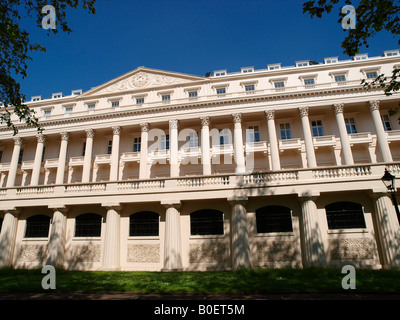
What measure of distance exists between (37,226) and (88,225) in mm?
4708

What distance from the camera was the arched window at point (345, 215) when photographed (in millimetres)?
16484

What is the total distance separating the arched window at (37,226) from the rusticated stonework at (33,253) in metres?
0.77

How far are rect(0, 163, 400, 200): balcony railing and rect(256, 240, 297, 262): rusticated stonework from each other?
3.66 metres

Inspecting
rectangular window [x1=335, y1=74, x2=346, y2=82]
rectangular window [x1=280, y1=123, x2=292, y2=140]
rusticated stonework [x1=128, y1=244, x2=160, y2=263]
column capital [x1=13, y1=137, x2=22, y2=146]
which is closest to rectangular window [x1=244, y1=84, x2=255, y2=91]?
rectangular window [x1=280, y1=123, x2=292, y2=140]

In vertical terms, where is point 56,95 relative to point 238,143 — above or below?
above

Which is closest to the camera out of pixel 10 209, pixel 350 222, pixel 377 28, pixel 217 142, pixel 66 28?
pixel 377 28

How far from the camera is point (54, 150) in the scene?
39438mm

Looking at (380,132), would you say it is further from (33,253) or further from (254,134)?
(33,253)

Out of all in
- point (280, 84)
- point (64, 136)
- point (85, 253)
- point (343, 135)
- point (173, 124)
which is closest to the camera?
point (85, 253)

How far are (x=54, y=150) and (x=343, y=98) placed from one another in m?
40.5

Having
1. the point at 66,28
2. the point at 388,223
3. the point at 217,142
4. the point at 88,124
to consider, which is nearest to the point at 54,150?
the point at 88,124

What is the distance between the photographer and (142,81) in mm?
37938

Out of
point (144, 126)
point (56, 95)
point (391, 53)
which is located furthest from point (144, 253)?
point (391, 53)

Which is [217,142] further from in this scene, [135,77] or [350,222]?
[350,222]
